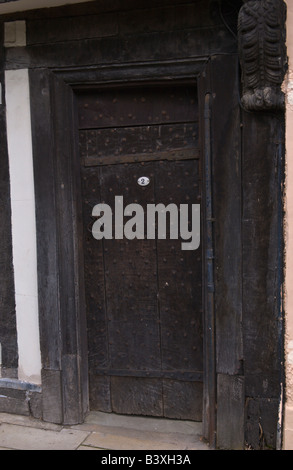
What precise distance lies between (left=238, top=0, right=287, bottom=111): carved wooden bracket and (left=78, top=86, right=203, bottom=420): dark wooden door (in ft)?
1.60

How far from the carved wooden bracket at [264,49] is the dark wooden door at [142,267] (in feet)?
1.60

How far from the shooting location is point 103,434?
3201 millimetres

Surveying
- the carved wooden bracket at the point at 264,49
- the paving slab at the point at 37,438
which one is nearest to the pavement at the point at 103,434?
the paving slab at the point at 37,438

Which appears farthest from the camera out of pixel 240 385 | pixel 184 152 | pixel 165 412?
pixel 165 412

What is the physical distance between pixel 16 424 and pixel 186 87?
8.18ft

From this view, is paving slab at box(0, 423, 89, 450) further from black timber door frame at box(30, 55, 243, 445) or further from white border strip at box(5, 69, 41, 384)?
white border strip at box(5, 69, 41, 384)

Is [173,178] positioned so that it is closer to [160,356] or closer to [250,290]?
[250,290]

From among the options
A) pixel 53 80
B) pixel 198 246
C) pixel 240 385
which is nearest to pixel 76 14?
pixel 53 80

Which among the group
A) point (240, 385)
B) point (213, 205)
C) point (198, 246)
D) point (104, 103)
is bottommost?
point (240, 385)

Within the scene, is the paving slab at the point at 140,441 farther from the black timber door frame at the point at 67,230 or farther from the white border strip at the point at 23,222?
the white border strip at the point at 23,222

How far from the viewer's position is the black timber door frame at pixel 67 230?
9.75 feet

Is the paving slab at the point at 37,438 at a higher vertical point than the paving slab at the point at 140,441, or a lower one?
higher

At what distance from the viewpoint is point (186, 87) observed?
3064 millimetres

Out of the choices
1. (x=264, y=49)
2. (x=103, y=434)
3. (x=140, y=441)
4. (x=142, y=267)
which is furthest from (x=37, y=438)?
(x=264, y=49)
